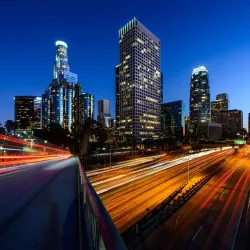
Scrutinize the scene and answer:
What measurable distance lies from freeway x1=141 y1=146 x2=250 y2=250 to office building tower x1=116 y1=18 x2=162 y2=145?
367ft

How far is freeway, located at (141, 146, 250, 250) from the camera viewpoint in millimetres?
14539

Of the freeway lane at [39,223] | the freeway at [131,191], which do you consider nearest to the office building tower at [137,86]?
the freeway at [131,191]

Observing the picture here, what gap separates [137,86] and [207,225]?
13512 centimetres

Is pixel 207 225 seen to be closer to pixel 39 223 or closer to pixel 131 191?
pixel 131 191

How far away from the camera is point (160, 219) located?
1694 centimetres

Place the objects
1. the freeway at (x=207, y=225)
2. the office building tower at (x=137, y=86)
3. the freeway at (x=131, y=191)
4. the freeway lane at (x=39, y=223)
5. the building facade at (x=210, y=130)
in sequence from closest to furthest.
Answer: the freeway lane at (x=39, y=223) < the freeway at (x=207, y=225) < the freeway at (x=131, y=191) < the office building tower at (x=137, y=86) < the building facade at (x=210, y=130)

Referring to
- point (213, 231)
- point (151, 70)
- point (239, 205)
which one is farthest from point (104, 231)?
point (151, 70)

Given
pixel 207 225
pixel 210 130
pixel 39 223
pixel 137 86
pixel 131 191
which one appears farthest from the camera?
pixel 210 130

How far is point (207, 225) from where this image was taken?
17188 mm

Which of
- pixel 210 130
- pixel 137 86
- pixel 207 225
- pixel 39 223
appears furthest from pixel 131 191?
pixel 210 130

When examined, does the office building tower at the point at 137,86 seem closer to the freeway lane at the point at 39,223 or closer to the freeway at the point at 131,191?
the freeway at the point at 131,191

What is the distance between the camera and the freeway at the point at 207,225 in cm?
1454

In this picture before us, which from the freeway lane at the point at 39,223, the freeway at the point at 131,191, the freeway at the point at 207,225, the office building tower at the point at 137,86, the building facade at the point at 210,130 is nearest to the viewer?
the freeway lane at the point at 39,223

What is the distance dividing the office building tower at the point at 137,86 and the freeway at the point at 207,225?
11190 centimetres
